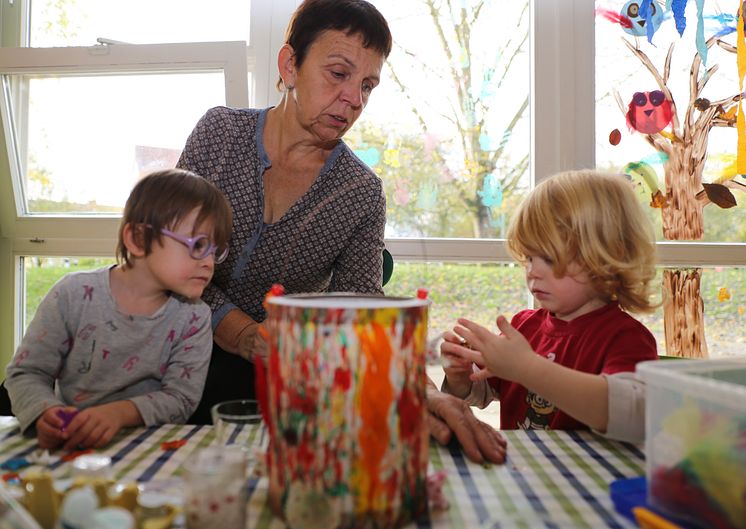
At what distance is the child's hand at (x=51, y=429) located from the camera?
893 mm

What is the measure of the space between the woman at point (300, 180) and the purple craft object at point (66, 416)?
556 mm

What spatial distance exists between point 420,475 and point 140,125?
6.31 feet

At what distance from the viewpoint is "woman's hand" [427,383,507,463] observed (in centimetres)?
88

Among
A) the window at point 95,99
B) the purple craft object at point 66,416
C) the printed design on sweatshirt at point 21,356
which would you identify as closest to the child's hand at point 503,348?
the purple craft object at point 66,416

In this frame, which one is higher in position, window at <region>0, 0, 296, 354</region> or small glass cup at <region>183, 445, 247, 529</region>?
window at <region>0, 0, 296, 354</region>

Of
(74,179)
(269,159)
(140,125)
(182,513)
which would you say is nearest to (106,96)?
(140,125)

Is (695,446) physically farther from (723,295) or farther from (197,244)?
(723,295)

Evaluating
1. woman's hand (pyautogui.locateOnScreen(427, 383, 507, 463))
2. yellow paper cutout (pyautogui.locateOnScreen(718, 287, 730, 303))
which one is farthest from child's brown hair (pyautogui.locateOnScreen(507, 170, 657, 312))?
yellow paper cutout (pyautogui.locateOnScreen(718, 287, 730, 303))

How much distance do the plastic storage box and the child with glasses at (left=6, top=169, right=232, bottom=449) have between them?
0.72 m

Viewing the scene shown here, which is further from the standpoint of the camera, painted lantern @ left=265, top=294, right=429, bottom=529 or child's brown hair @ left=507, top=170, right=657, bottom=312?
child's brown hair @ left=507, top=170, right=657, bottom=312

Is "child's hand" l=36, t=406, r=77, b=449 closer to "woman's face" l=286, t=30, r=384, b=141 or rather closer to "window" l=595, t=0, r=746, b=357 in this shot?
"woman's face" l=286, t=30, r=384, b=141

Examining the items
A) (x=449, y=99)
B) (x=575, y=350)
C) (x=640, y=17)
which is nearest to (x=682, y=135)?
(x=640, y=17)

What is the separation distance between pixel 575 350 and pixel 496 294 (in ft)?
3.42

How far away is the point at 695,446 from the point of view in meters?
0.63
